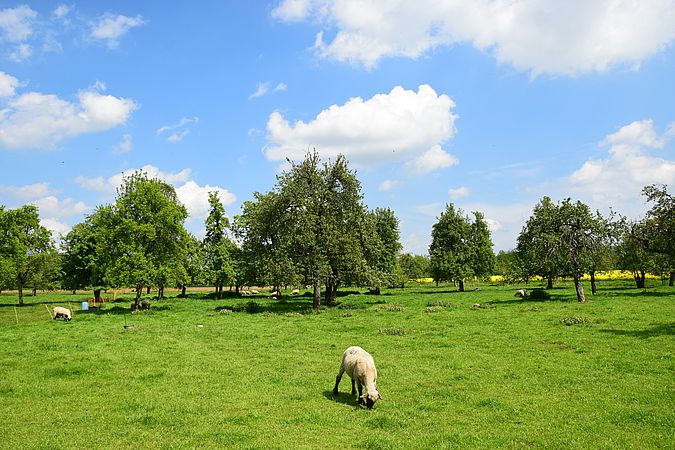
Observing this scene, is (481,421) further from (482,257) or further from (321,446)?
(482,257)

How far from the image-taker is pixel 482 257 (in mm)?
77875

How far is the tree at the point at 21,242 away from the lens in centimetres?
6172

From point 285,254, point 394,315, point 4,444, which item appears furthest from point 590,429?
point 285,254

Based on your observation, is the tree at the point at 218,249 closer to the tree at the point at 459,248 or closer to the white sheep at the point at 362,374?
the tree at the point at 459,248

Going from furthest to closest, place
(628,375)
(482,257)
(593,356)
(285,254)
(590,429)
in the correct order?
(482,257) → (285,254) → (593,356) → (628,375) → (590,429)

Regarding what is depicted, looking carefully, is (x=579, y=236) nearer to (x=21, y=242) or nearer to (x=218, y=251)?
(x=218, y=251)

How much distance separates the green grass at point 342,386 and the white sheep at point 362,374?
1.43ft

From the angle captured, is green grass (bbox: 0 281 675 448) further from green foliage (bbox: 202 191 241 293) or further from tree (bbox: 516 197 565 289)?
green foliage (bbox: 202 191 241 293)

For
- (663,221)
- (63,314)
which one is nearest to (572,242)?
(663,221)

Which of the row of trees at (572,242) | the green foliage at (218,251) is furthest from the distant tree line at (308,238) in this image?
the green foliage at (218,251)

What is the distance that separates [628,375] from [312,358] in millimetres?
14833

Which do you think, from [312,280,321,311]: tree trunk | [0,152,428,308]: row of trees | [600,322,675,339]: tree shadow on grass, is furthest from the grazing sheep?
[600,322,675,339]: tree shadow on grass

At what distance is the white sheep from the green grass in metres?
0.44

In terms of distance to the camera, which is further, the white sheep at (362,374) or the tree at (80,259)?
the tree at (80,259)
